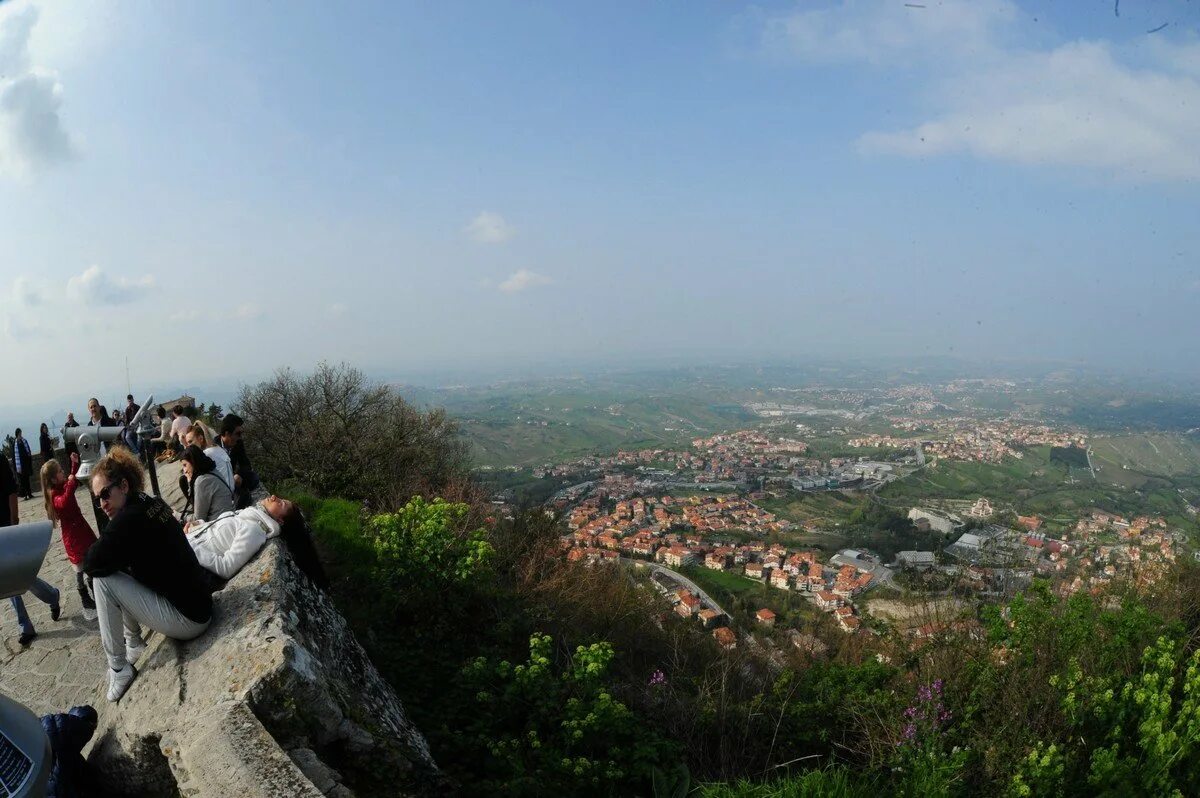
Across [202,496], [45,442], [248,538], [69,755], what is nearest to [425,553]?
[202,496]

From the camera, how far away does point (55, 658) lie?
5.18 metres

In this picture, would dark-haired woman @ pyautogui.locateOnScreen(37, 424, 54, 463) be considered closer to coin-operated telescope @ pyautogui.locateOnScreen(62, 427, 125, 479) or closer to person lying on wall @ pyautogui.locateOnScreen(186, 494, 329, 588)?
coin-operated telescope @ pyautogui.locateOnScreen(62, 427, 125, 479)

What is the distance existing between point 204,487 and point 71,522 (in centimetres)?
141

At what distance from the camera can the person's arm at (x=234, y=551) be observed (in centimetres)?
400

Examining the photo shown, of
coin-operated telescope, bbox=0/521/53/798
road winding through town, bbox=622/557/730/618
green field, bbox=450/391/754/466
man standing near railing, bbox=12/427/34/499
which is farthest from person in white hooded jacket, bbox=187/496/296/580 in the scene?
green field, bbox=450/391/754/466

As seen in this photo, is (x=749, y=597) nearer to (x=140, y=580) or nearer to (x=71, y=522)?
(x=71, y=522)

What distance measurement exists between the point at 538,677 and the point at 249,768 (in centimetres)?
222

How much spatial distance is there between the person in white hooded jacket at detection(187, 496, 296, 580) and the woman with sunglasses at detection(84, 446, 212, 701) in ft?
1.31

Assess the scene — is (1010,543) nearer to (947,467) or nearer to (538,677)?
(538,677)

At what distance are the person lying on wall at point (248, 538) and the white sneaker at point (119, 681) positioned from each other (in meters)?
0.69

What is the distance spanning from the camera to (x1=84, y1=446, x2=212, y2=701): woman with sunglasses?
11.1 ft

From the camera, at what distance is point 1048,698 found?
4.16 m

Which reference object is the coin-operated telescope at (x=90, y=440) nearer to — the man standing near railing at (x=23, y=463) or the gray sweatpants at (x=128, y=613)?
the man standing near railing at (x=23, y=463)

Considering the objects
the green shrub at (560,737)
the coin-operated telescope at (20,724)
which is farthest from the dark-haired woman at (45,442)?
the coin-operated telescope at (20,724)
